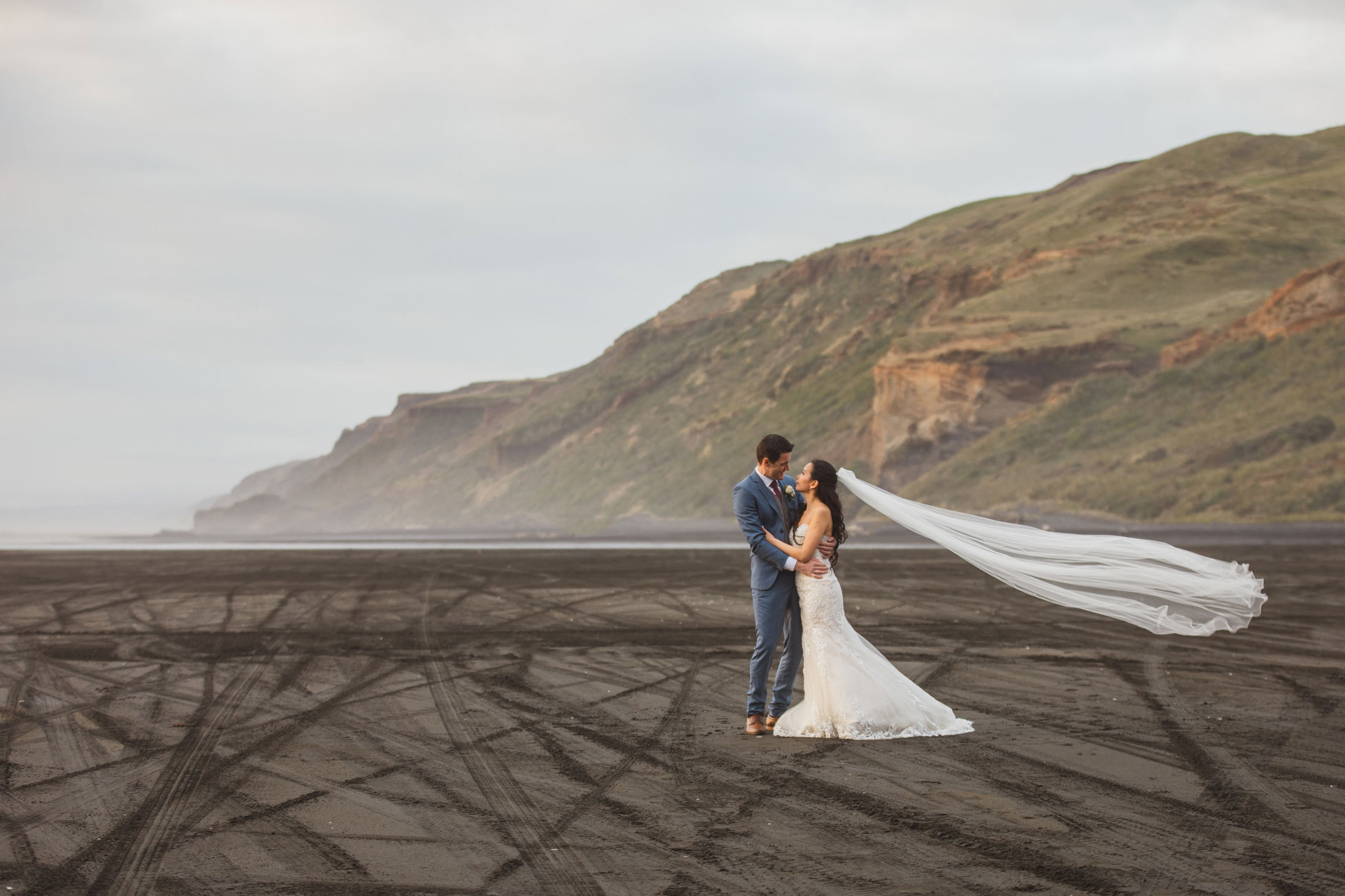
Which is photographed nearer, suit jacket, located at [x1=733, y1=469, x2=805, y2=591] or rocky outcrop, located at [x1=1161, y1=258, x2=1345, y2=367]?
suit jacket, located at [x1=733, y1=469, x2=805, y2=591]

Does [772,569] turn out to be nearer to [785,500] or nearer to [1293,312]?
[785,500]

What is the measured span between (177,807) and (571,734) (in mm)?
2987

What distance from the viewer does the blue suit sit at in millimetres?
8320

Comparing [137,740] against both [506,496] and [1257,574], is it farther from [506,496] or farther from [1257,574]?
[506,496]

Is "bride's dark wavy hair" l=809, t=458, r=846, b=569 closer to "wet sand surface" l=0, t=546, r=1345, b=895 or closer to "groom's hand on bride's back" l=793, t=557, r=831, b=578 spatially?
"groom's hand on bride's back" l=793, t=557, r=831, b=578

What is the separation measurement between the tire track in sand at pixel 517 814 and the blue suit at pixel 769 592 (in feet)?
6.75

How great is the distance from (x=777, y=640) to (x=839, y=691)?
60 centimetres

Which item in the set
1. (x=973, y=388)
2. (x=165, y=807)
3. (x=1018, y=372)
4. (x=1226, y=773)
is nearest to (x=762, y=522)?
(x=1226, y=773)

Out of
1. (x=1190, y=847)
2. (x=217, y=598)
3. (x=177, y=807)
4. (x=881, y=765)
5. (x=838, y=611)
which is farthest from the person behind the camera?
(x=217, y=598)

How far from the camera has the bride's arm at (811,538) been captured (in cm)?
825

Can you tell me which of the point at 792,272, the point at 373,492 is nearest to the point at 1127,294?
the point at 792,272

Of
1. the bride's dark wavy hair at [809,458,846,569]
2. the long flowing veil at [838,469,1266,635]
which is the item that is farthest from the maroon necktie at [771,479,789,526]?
the long flowing veil at [838,469,1266,635]

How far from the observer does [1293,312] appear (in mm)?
53188

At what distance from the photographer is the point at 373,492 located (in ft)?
454
